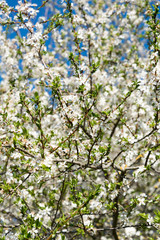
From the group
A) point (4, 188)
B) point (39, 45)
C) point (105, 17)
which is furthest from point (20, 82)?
point (4, 188)

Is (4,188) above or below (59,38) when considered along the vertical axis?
below

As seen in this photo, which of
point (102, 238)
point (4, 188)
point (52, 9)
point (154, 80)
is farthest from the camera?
Answer: point (52, 9)

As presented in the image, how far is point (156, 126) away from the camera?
290 cm

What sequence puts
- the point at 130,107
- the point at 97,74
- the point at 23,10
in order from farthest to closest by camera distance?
the point at 97,74 → the point at 130,107 → the point at 23,10

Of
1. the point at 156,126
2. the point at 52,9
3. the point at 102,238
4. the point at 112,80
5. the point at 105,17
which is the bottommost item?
Result: the point at 102,238

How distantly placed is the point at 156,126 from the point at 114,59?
3.26 m

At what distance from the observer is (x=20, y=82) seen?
214 inches

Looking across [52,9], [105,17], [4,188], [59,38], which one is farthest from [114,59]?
[4,188]

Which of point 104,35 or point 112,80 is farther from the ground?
point 104,35

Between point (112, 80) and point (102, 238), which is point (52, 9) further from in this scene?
point (102, 238)

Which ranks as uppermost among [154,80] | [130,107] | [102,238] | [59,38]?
[59,38]

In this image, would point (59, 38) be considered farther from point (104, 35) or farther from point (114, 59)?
point (114, 59)

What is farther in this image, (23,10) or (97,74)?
(97,74)

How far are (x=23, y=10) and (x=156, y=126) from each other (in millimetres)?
2599
